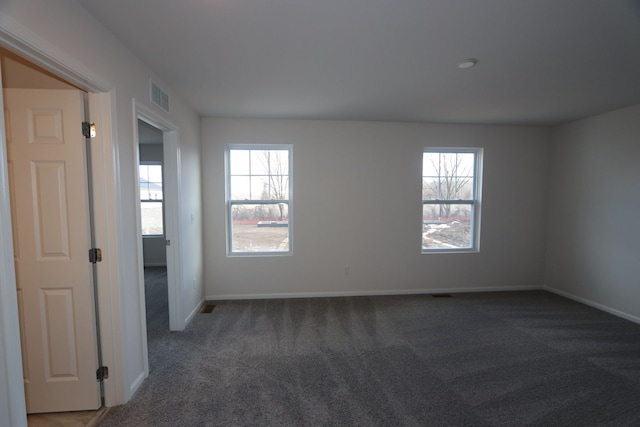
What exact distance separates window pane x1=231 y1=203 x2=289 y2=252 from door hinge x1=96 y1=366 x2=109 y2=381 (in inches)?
87.3

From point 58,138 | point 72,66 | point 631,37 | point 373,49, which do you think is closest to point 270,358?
point 58,138

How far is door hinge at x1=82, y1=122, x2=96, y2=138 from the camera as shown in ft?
6.01

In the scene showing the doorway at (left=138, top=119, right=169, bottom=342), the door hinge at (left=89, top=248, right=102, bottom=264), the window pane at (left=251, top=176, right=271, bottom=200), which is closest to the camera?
the door hinge at (left=89, top=248, right=102, bottom=264)

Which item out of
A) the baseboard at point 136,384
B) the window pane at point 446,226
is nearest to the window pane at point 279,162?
the window pane at point 446,226

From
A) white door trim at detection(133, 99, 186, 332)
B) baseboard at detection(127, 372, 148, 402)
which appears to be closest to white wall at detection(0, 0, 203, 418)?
baseboard at detection(127, 372, 148, 402)

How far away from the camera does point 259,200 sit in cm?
412

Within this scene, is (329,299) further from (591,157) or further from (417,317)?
(591,157)

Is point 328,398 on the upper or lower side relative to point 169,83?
lower

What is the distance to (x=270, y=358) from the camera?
8.57ft

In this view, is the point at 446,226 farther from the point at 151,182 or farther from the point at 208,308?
the point at 151,182

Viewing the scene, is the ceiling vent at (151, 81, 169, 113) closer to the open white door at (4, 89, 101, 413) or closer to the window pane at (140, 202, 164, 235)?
the open white door at (4, 89, 101, 413)

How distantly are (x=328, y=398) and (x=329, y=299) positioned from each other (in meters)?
1.99

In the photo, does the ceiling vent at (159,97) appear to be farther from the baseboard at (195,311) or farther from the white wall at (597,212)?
the white wall at (597,212)

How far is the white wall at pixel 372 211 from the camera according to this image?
4004 mm
